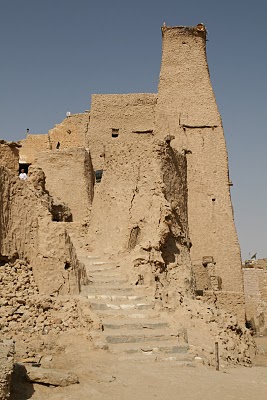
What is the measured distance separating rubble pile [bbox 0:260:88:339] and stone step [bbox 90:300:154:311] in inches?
23.0

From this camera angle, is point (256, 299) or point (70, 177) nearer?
point (70, 177)

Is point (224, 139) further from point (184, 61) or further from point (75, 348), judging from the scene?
point (75, 348)

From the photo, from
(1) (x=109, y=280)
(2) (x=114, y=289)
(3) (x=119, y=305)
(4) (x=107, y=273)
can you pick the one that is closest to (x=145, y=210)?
(4) (x=107, y=273)

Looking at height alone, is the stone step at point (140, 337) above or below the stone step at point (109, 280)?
below

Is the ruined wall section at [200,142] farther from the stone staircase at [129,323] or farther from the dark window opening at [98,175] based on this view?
the stone staircase at [129,323]

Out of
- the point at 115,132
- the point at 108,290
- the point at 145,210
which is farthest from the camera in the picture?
the point at 115,132

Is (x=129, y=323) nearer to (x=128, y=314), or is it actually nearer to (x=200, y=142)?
(x=128, y=314)

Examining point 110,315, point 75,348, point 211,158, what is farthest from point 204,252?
point 75,348

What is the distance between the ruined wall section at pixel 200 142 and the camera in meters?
18.7

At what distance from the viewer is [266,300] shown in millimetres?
21672

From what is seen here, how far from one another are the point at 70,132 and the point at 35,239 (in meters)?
11.9

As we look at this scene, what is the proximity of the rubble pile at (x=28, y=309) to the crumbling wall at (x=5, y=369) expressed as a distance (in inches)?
90.8

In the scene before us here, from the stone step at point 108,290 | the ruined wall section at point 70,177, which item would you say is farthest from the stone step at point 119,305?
the ruined wall section at point 70,177

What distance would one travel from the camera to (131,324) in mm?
8688
